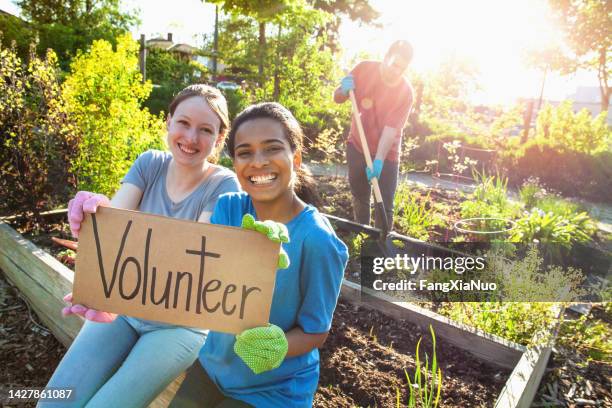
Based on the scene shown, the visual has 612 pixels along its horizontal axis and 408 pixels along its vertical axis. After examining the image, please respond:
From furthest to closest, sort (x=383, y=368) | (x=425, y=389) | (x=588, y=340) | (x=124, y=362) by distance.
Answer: (x=588, y=340) → (x=383, y=368) → (x=425, y=389) → (x=124, y=362)

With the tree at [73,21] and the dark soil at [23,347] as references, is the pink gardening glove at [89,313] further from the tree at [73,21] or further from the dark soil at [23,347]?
the tree at [73,21]

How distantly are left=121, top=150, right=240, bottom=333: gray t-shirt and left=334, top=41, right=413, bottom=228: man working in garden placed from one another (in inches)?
75.4

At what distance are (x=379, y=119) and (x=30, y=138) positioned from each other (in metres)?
2.72

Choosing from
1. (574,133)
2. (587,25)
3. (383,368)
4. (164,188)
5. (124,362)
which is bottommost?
(383,368)

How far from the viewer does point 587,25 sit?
1355 cm

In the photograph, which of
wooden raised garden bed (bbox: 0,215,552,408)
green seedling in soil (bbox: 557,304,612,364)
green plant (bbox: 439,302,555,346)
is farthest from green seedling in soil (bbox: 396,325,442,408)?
green seedling in soil (bbox: 557,304,612,364)

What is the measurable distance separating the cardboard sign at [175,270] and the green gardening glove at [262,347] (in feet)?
0.12

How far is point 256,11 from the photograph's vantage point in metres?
8.00

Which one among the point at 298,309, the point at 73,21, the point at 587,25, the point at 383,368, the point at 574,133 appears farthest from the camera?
the point at 73,21

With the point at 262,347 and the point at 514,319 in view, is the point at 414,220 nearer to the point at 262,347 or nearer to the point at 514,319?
the point at 514,319

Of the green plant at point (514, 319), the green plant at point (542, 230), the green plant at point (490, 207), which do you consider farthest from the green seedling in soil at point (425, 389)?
the green plant at point (490, 207)

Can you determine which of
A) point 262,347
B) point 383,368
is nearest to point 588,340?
point 383,368

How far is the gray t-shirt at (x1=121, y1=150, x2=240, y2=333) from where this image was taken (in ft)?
6.09

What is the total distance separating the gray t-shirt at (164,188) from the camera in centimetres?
186
